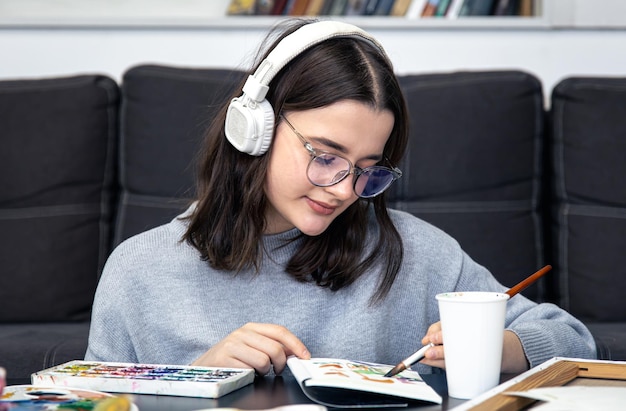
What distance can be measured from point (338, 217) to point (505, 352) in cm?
42

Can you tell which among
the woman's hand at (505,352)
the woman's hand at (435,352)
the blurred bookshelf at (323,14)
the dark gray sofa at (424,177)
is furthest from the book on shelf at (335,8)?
the woman's hand at (435,352)

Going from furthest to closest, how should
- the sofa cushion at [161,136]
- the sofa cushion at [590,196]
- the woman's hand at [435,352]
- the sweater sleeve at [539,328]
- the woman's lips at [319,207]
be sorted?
the sofa cushion at [161,136] → the sofa cushion at [590,196] → the woman's lips at [319,207] → the sweater sleeve at [539,328] → the woman's hand at [435,352]

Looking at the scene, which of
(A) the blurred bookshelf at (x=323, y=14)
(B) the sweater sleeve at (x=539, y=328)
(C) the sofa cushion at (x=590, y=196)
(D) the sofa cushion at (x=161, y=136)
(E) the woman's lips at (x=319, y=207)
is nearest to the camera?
(B) the sweater sleeve at (x=539, y=328)

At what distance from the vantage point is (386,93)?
1279 millimetres

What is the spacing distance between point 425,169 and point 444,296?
128cm

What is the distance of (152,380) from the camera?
0.85 meters

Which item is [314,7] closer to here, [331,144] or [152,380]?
[331,144]

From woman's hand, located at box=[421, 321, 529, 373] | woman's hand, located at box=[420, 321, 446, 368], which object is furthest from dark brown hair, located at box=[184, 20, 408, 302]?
woman's hand, located at box=[420, 321, 446, 368]

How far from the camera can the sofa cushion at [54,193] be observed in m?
2.13

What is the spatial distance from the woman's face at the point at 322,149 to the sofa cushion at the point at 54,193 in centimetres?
105

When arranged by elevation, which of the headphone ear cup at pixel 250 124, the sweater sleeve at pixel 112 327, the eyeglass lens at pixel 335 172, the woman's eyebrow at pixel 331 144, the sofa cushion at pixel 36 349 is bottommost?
the sofa cushion at pixel 36 349

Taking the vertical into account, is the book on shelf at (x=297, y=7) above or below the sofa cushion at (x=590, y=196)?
above

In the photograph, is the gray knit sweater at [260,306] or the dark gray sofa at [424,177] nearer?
the gray knit sweater at [260,306]

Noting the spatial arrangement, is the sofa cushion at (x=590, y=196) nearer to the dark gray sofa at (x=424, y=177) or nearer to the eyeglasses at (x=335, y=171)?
the dark gray sofa at (x=424, y=177)
